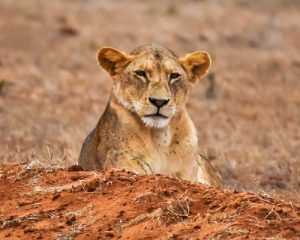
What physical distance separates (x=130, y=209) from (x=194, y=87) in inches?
636

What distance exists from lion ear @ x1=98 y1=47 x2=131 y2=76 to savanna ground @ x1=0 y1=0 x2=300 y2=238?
3.10ft

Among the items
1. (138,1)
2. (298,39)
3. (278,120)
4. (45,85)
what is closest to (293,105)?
(278,120)

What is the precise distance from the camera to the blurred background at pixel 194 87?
14.0 metres

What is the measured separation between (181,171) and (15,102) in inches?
398

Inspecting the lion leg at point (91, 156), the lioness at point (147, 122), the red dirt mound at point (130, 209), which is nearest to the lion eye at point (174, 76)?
the lioness at point (147, 122)

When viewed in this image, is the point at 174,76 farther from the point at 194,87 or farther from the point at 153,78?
the point at 194,87

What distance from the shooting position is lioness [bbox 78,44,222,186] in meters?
9.12

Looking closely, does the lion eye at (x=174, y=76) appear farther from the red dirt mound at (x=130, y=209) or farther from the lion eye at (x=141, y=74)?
the red dirt mound at (x=130, y=209)

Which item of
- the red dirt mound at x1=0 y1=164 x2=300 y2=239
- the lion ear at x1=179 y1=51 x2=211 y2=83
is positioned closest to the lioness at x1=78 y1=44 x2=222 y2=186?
the lion ear at x1=179 y1=51 x2=211 y2=83

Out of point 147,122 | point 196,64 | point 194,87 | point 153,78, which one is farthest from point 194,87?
point 147,122

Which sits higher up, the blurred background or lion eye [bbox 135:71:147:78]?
lion eye [bbox 135:71:147:78]

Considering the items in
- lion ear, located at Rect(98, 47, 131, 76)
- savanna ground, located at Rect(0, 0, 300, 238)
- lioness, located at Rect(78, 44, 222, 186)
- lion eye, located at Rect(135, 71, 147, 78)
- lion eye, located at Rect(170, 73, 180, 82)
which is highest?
lion ear, located at Rect(98, 47, 131, 76)

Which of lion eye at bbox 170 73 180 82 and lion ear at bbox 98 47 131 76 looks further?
lion ear at bbox 98 47 131 76

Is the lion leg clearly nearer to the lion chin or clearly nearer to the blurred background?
the blurred background
